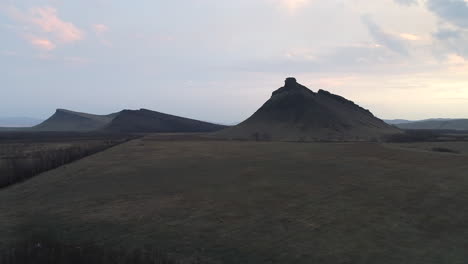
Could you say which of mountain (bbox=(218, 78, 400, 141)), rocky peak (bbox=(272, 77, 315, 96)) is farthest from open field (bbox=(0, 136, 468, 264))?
rocky peak (bbox=(272, 77, 315, 96))

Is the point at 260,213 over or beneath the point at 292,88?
beneath

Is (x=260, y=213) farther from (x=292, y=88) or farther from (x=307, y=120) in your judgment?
(x=292, y=88)

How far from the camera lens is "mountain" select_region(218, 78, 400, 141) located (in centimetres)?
13165

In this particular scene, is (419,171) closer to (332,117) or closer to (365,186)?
(365,186)

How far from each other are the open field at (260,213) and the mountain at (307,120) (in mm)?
83919

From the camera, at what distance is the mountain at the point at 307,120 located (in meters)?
132

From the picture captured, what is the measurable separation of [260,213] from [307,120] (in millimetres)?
126808

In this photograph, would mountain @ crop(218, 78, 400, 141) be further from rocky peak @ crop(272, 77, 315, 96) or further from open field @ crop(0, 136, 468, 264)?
open field @ crop(0, 136, 468, 264)

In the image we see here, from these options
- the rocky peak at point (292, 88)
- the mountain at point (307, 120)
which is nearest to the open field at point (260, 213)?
the mountain at point (307, 120)

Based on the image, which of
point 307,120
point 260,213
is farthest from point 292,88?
point 260,213

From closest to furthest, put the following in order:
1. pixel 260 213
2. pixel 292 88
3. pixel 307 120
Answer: pixel 260 213
pixel 307 120
pixel 292 88

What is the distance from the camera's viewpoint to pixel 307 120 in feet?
484

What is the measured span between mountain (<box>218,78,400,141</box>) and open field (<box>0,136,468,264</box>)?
8392cm

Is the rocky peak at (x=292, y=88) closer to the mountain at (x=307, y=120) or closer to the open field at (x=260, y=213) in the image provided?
the mountain at (x=307, y=120)
